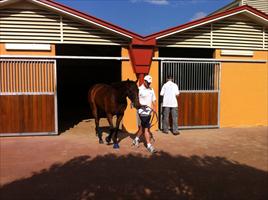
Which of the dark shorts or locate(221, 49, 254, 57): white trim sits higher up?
locate(221, 49, 254, 57): white trim

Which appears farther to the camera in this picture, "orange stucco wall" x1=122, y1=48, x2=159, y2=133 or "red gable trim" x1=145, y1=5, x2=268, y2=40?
"orange stucco wall" x1=122, y1=48, x2=159, y2=133

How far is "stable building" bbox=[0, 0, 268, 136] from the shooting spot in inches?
358

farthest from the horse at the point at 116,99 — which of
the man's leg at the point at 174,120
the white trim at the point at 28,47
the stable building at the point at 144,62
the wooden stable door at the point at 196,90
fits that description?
the wooden stable door at the point at 196,90

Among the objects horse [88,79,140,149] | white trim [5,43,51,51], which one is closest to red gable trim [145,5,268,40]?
horse [88,79,140,149]

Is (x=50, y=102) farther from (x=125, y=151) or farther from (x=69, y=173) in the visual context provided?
(x=69, y=173)

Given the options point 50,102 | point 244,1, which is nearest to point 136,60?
point 50,102

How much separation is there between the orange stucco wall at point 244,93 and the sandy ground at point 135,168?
5.49ft

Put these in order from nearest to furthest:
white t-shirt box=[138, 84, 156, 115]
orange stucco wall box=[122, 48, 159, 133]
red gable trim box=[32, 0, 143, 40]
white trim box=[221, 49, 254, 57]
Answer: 1. white t-shirt box=[138, 84, 156, 115]
2. red gable trim box=[32, 0, 143, 40]
3. orange stucco wall box=[122, 48, 159, 133]
4. white trim box=[221, 49, 254, 57]

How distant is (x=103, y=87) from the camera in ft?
28.4

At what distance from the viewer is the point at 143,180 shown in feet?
17.6

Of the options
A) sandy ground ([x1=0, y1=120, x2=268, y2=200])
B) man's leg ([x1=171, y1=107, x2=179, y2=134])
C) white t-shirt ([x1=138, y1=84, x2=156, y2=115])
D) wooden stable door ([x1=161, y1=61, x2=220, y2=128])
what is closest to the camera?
sandy ground ([x1=0, y1=120, x2=268, y2=200])

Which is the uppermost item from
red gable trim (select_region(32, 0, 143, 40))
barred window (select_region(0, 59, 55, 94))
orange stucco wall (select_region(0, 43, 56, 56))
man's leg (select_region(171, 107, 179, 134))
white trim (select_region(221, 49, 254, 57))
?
red gable trim (select_region(32, 0, 143, 40))

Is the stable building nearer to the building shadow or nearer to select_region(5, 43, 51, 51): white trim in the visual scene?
select_region(5, 43, 51, 51): white trim

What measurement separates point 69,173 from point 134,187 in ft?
4.41
